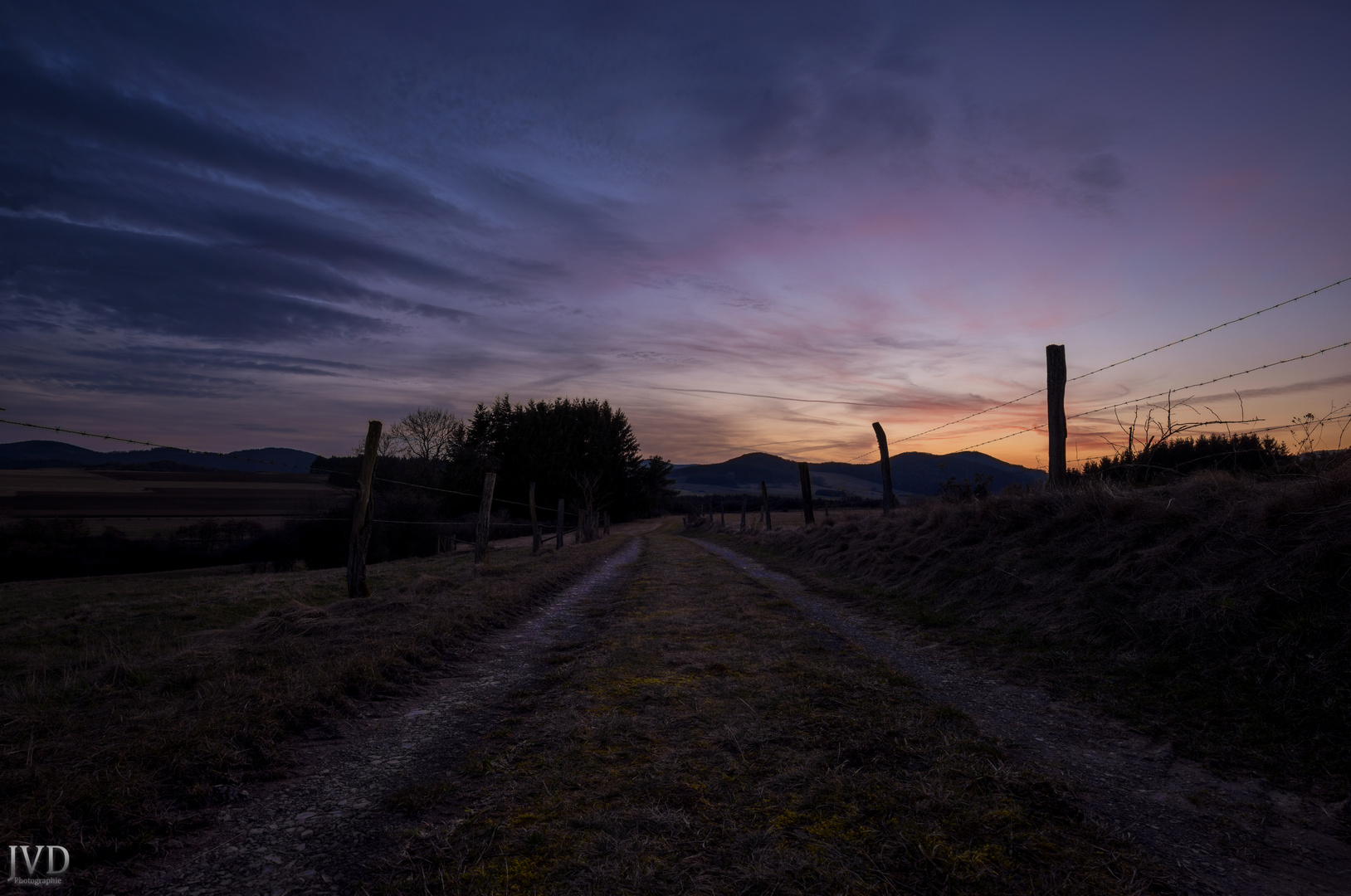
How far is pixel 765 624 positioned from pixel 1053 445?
678 cm

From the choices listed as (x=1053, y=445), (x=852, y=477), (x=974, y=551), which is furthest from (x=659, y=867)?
(x=852, y=477)

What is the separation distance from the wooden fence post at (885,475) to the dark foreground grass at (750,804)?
13.1 metres

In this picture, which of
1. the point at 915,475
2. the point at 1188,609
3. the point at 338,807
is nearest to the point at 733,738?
the point at 338,807

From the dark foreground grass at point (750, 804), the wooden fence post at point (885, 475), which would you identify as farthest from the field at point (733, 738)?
the wooden fence post at point (885, 475)

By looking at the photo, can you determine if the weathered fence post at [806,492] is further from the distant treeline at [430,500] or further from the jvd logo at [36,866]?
the jvd logo at [36,866]

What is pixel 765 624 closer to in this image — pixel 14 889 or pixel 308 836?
pixel 308 836

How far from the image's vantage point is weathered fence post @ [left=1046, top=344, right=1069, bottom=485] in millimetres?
10484

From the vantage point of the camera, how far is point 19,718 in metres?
3.80

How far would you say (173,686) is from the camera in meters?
4.80

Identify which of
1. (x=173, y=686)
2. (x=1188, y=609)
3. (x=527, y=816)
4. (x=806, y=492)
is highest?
(x=806, y=492)

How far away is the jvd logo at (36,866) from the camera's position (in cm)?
241

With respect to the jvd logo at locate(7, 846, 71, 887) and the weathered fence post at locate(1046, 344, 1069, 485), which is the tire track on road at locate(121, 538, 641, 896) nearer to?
the jvd logo at locate(7, 846, 71, 887)

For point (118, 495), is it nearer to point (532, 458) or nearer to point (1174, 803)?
point (1174, 803)

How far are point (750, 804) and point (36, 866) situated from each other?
3.15m
